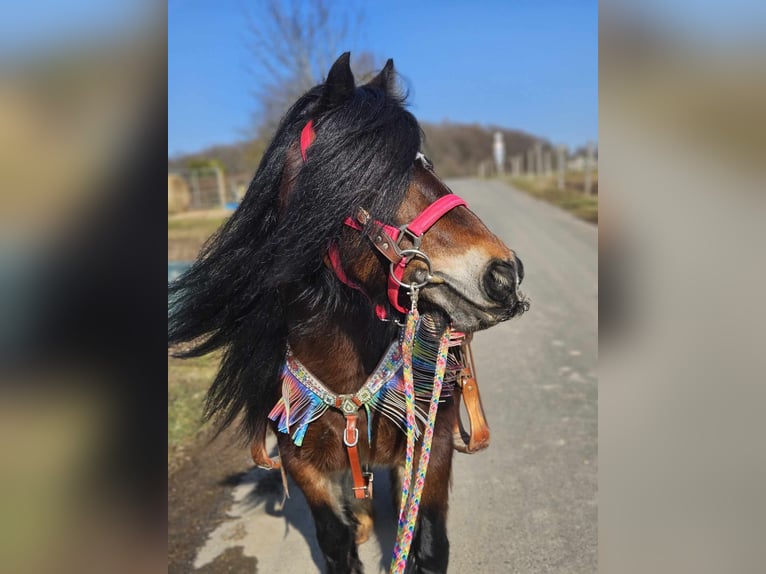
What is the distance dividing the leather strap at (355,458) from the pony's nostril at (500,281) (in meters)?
0.69

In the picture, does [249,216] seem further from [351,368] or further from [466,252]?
[466,252]

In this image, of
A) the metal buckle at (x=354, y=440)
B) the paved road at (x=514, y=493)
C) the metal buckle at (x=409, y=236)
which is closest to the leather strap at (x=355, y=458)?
the metal buckle at (x=354, y=440)

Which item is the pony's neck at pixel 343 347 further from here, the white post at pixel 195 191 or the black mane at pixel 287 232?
the white post at pixel 195 191

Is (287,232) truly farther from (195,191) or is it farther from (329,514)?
(195,191)

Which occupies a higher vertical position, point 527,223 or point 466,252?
point 466,252

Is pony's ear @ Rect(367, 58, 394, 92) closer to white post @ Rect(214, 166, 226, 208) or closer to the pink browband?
the pink browband

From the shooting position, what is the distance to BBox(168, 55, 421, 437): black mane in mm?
1415

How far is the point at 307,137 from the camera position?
1.50 m

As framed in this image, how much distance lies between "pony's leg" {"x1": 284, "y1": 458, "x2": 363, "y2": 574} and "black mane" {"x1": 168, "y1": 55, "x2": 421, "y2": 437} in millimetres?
304

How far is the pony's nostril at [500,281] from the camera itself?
131cm
